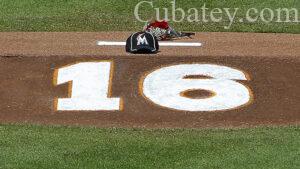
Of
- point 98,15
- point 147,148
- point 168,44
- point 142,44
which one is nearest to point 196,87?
point 142,44

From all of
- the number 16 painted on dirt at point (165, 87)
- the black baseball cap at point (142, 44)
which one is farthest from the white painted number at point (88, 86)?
the black baseball cap at point (142, 44)

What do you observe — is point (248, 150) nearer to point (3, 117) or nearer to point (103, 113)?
point (103, 113)

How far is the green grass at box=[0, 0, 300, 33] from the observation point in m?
24.7

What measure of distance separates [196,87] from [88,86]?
99.1 inches

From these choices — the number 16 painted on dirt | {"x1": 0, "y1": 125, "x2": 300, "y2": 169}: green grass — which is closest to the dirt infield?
the number 16 painted on dirt

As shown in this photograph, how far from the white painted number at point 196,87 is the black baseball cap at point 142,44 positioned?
123cm

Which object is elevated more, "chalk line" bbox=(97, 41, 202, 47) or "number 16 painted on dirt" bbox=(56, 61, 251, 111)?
"chalk line" bbox=(97, 41, 202, 47)

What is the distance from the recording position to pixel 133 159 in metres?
13.1

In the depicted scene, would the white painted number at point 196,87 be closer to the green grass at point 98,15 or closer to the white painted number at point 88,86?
the white painted number at point 88,86

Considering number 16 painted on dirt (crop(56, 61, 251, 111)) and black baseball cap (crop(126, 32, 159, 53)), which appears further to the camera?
black baseball cap (crop(126, 32, 159, 53))

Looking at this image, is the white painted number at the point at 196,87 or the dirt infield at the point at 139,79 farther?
the white painted number at the point at 196,87

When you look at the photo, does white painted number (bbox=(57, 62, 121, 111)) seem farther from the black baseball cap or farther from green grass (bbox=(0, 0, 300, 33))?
green grass (bbox=(0, 0, 300, 33))

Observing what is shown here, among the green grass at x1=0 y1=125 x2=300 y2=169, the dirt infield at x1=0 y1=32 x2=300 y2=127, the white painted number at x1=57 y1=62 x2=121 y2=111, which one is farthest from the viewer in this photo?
the white painted number at x1=57 y1=62 x2=121 y2=111

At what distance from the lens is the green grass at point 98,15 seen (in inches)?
971
